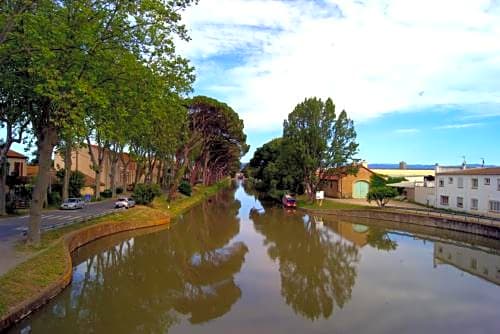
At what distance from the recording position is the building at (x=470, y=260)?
2031 cm

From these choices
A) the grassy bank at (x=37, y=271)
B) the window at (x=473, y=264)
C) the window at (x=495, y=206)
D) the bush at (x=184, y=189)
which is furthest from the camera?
the bush at (x=184, y=189)

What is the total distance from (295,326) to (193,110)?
38334 mm

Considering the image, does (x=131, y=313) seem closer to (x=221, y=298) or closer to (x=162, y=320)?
(x=162, y=320)

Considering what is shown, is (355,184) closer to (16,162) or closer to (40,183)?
(16,162)

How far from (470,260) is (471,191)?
1492cm

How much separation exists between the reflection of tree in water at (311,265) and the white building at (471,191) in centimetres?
1302

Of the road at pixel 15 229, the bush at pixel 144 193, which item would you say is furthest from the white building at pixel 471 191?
the road at pixel 15 229

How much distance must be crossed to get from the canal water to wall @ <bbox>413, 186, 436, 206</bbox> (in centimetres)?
1389

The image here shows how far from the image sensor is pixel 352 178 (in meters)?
55.1

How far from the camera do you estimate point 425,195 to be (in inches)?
1796

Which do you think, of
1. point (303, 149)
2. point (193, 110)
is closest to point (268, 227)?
point (303, 149)

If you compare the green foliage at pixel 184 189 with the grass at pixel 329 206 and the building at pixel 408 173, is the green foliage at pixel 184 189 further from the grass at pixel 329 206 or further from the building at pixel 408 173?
the building at pixel 408 173

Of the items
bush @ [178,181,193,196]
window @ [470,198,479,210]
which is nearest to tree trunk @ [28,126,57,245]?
window @ [470,198,479,210]

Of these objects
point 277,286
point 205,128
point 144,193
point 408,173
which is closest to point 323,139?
point 205,128
